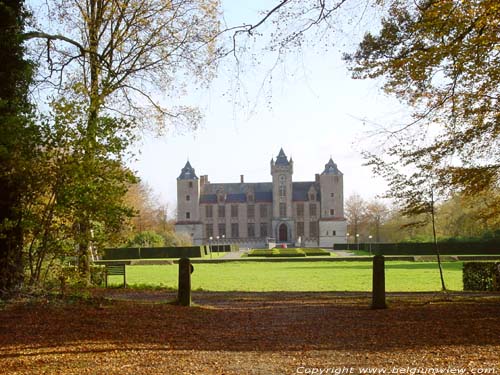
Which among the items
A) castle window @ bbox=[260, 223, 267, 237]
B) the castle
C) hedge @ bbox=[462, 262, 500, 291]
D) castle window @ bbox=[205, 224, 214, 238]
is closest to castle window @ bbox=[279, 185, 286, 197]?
the castle

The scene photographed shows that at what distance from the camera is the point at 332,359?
15.4ft

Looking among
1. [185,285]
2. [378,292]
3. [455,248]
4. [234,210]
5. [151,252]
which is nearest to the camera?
[378,292]

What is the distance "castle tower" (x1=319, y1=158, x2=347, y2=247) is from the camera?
66.5 metres

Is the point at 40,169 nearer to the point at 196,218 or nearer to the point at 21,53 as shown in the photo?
the point at 21,53

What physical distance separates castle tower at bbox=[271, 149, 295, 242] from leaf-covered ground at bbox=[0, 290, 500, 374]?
58930mm

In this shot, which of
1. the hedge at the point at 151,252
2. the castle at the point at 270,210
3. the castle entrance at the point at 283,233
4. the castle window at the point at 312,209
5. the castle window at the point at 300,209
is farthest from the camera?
the castle entrance at the point at 283,233

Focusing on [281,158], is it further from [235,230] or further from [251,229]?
[235,230]

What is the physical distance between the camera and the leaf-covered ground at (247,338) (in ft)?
14.7

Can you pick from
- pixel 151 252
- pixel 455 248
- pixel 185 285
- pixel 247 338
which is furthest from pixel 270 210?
pixel 247 338

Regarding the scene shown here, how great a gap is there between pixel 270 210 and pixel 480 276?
56.5m

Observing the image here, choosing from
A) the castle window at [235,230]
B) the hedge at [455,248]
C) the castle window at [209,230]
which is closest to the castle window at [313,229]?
the castle window at [235,230]

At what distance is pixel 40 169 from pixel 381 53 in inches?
210

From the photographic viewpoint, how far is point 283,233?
225 feet

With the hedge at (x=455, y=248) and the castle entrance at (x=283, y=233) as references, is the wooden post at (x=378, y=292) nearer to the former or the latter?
Answer: the hedge at (x=455, y=248)
